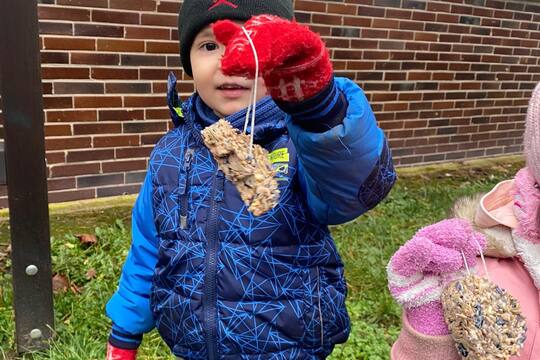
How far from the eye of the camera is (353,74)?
4859 mm

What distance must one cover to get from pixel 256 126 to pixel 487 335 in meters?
0.78

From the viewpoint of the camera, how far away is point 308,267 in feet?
5.12

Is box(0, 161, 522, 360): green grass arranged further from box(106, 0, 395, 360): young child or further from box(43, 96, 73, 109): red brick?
box(106, 0, 395, 360): young child

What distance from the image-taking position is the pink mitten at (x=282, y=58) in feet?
3.34

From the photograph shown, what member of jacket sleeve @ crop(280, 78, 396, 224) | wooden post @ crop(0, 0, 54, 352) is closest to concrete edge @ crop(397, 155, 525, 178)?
wooden post @ crop(0, 0, 54, 352)

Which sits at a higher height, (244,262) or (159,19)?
(159,19)

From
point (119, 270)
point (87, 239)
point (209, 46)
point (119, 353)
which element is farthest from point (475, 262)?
point (87, 239)

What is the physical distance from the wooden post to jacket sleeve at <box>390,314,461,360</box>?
179 cm

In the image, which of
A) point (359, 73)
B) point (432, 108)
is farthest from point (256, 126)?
point (432, 108)

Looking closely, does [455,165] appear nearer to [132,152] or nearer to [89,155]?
[132,152]

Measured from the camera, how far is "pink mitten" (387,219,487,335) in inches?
58.6

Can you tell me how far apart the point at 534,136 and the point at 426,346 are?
0.62 meters

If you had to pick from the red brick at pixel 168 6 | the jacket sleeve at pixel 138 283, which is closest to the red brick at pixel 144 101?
the red brick at pixel 168 6

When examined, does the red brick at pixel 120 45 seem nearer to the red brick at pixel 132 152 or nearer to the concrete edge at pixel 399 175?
the red brick at pixel 132 152
